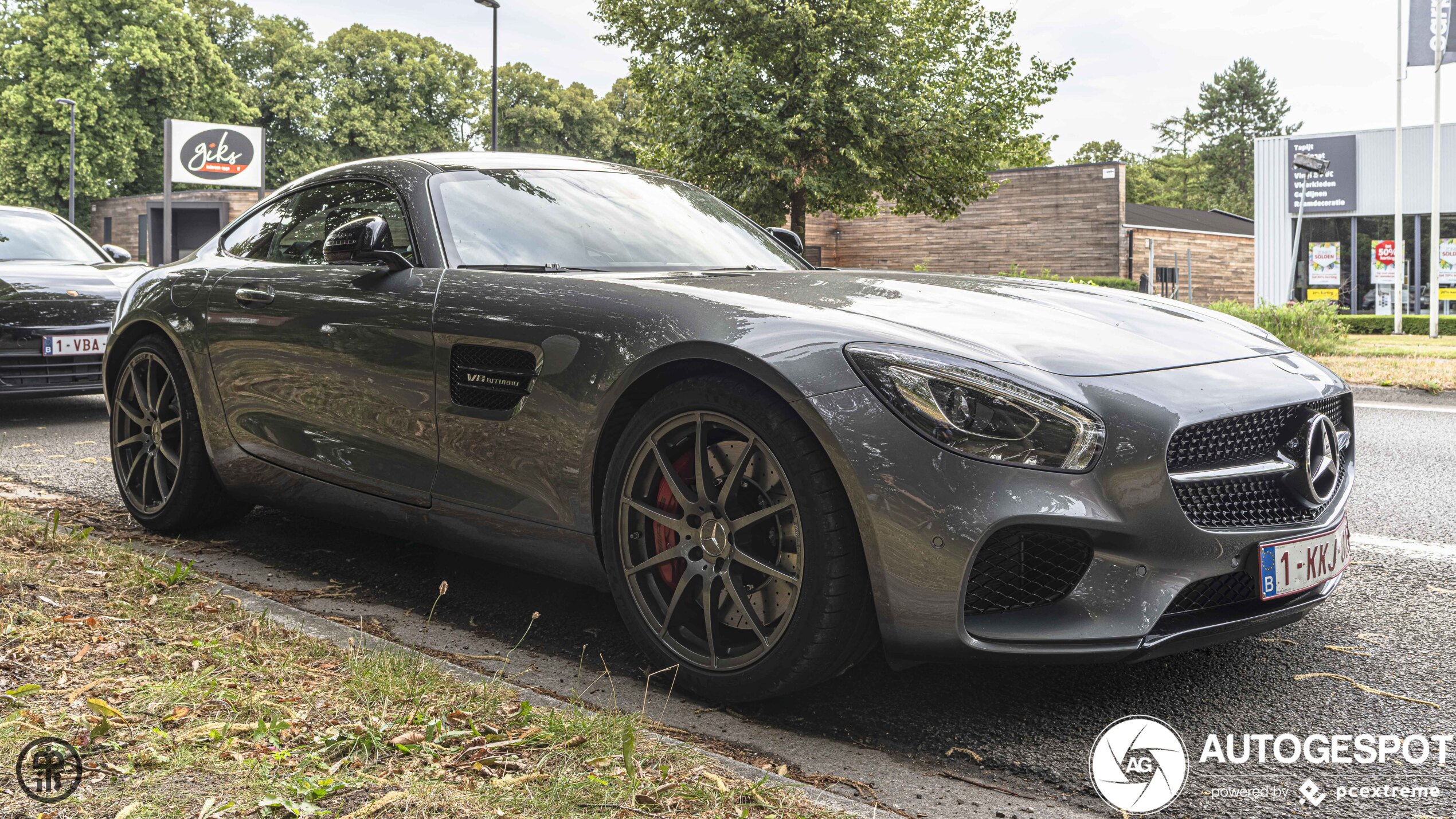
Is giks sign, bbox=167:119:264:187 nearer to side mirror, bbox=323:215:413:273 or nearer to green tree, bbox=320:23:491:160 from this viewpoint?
green tree, bbox=320:23:491:160

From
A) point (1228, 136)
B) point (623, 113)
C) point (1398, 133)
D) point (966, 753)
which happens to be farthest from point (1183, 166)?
point (966, 753)

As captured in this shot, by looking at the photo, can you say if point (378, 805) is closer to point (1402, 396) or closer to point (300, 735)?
point (300, 735)

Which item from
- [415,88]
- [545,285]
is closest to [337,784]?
[545,285]

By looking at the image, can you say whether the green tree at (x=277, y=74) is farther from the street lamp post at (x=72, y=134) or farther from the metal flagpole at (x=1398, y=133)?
the metal flagpole at (x=1398, y=133)

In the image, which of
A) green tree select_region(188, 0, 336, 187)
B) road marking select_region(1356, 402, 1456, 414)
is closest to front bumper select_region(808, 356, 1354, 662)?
road marking select_region(1356, 402, 1456, 414)

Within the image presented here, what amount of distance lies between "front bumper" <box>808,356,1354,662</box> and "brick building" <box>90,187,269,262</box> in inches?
1928

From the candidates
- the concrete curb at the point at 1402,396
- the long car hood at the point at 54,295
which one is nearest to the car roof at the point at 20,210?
the long car hood at the point at 54,295

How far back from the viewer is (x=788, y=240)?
4910 mm

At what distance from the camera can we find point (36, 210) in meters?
9.80

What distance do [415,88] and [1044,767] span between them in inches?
2529

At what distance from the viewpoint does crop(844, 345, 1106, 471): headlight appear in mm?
2459

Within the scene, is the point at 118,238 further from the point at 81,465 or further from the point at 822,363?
the point at 822,363

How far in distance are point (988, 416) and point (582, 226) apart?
5.87 feet

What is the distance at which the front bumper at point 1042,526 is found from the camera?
8.00 ft
